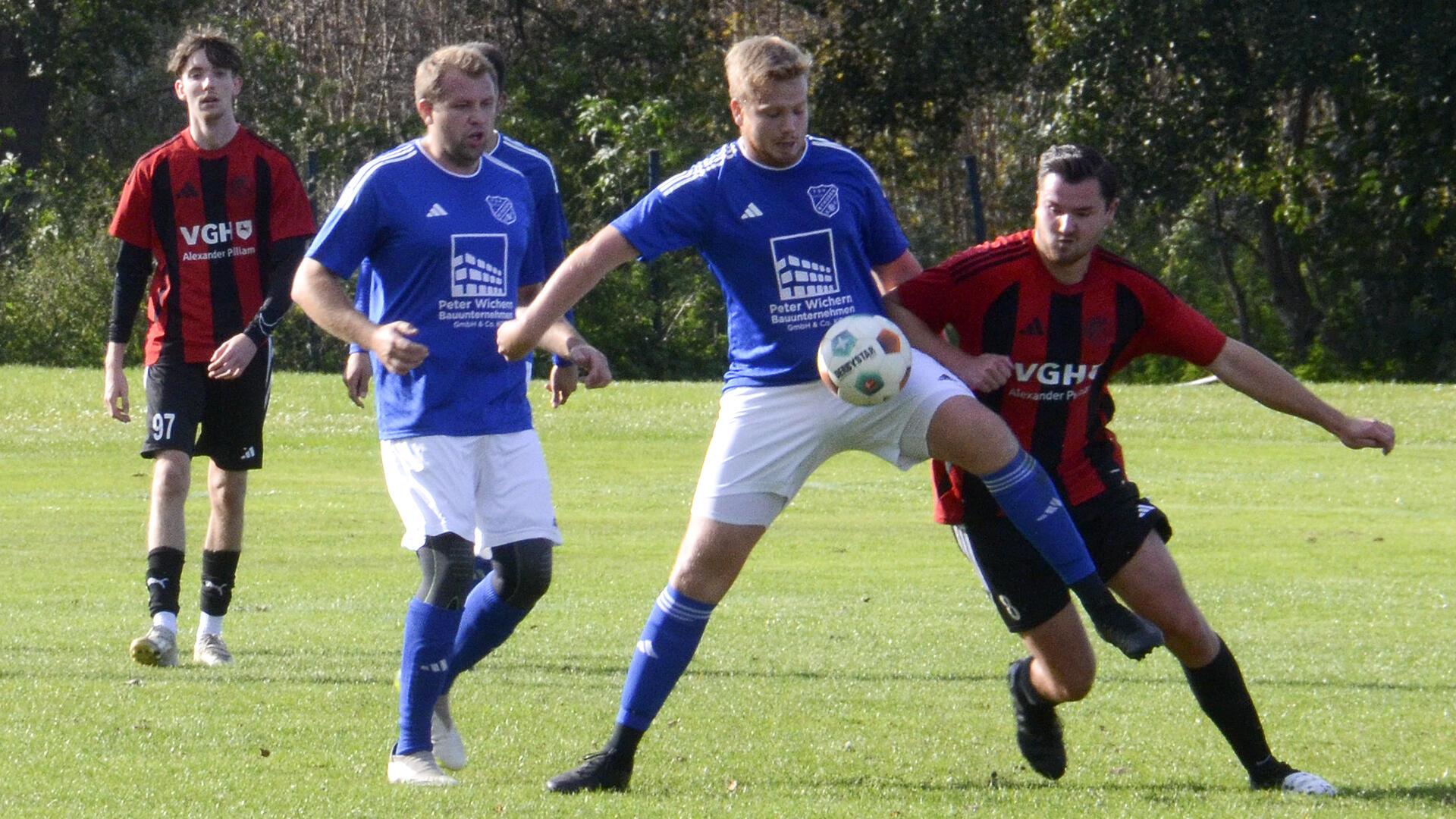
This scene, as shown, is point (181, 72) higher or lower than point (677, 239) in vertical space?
higher

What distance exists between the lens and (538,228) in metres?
5.93

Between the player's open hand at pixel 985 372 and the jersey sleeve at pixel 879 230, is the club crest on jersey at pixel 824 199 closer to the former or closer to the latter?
the jersey sleeve at pixel 879 230

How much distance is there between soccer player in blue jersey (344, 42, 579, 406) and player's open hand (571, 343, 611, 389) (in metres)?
0.31

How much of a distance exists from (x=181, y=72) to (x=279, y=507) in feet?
22.4

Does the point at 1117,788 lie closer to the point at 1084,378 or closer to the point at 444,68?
the point at 1084,378

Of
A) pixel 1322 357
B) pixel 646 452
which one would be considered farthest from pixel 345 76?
pixel 646 452

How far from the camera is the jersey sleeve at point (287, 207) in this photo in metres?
7.32

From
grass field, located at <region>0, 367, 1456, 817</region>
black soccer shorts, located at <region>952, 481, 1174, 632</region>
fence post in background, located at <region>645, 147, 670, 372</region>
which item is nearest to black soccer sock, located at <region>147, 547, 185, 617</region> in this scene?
grass field, located at <region>0, 367, 1456, 817</region>

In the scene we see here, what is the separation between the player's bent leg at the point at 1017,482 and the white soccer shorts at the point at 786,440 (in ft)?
0.22

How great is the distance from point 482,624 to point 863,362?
5.09 feet

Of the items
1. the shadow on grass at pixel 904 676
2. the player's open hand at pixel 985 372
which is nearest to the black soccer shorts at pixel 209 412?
the shadow on grass at pixel 904 676

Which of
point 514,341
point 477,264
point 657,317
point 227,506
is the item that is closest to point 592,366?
point 514,341

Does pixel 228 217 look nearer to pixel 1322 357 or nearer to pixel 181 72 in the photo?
pixel 181 72

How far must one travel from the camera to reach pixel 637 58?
35.5 meters
